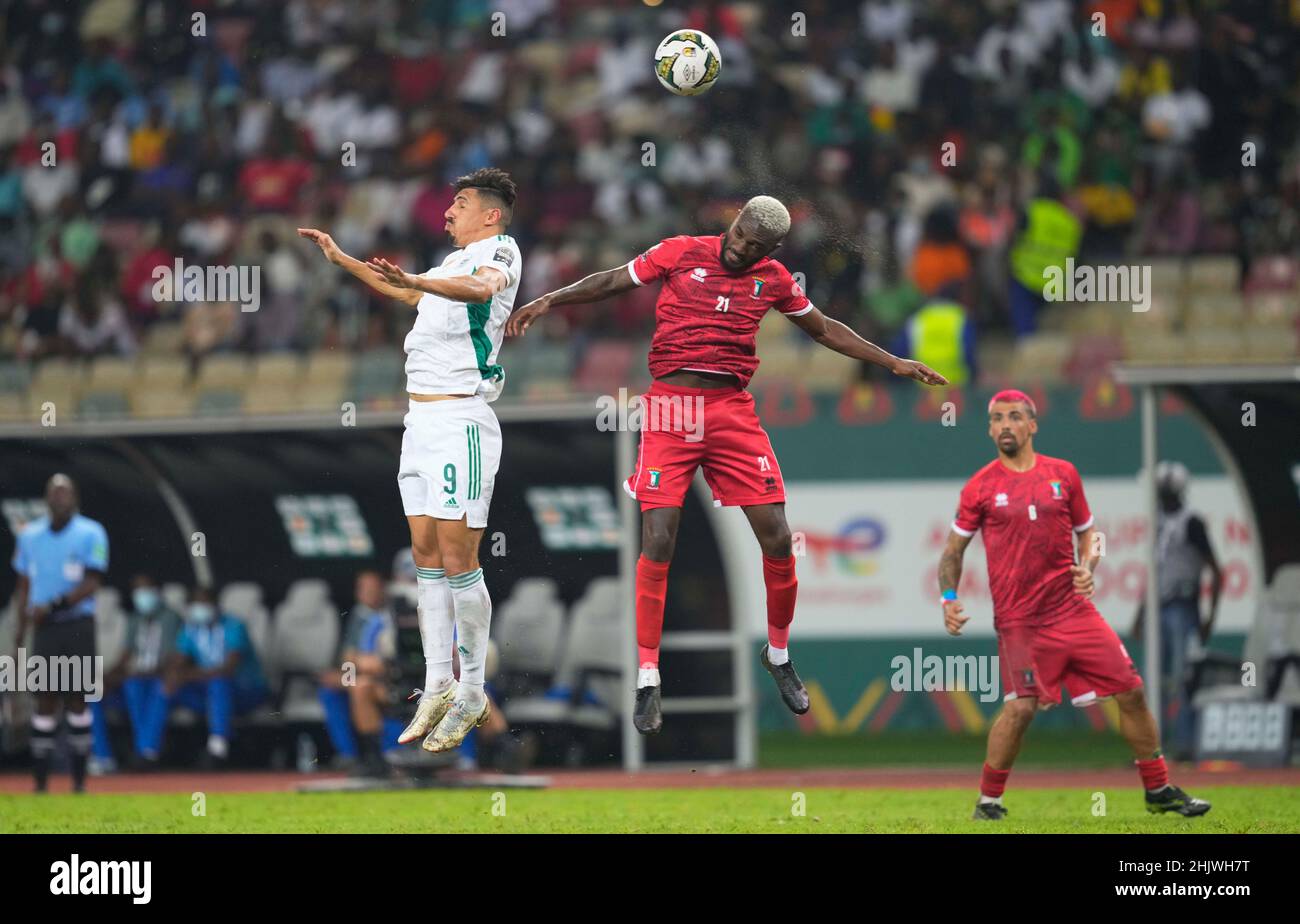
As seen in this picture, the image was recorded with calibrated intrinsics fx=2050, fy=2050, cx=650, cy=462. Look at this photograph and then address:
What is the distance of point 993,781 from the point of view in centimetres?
1166

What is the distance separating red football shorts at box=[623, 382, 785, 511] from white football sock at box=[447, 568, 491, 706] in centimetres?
95

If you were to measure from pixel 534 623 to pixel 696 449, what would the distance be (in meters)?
6.80

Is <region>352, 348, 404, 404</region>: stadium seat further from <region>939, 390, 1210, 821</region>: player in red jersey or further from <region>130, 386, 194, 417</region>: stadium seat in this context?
<region>939, 390, 1210, 821</region>: player in red jersey

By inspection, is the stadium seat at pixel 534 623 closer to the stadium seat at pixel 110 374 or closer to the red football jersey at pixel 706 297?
the stadium seat at pixel 110 374

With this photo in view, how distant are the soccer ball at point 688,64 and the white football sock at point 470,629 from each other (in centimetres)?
284

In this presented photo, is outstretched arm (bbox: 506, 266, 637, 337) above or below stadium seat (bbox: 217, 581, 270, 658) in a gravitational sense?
above

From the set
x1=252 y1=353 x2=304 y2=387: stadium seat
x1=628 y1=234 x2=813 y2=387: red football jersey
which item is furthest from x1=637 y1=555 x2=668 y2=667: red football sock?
x1=252 y1=353 x2=304 y2=387: stadium seat

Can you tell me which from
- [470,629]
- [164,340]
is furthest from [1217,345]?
[164,340]

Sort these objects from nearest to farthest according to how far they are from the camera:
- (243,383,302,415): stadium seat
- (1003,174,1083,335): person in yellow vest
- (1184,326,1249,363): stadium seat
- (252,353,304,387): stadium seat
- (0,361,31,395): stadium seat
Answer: (243,383,302,415): stadium seat < (1184,326,1249,363): stadium seat < (0,361,31,395): stadium seat < (1003,174,1083,335): person in yellow vest < (252,353,304,387): stadium seat

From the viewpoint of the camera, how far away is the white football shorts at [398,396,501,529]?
406 inches

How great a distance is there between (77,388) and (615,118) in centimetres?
603

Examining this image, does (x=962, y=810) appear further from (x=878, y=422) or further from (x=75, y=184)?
(x=75, y=184)

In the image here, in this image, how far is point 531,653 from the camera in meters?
16.9
